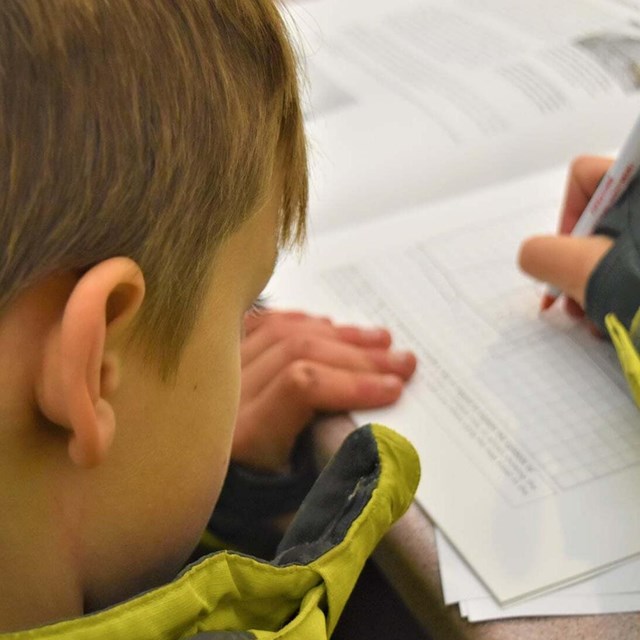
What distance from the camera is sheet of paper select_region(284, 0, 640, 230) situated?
0.83 m

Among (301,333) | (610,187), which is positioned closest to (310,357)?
(301,333)

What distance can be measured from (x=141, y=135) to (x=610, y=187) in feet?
1.34

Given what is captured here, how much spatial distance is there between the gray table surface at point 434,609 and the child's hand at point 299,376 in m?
0.03

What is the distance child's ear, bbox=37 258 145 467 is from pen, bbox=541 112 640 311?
0.40 metres

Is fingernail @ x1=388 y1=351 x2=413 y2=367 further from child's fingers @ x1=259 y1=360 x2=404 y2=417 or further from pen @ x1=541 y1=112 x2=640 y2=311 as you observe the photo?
pen @ x1=541 y1=112 x2=640 y2=311

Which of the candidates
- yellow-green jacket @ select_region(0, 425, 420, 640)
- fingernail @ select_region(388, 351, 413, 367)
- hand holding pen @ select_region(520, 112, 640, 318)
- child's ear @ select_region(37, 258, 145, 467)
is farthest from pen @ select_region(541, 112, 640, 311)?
child's ear @ select_region(37, 258, 145, 467)

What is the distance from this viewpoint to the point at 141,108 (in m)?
0.34

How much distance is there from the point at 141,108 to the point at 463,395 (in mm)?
333

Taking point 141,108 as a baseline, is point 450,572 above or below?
below

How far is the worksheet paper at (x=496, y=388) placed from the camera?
19.7 inches

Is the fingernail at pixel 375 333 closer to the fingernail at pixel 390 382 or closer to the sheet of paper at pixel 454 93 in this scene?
the fingernail at pixel 390 382

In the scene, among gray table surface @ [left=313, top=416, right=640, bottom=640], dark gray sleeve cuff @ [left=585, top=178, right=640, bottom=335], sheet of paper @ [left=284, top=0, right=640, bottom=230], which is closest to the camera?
gray table surface @ [left=313, top=416, right=640, bottom=640]

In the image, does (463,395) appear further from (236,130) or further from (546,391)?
(236,130)

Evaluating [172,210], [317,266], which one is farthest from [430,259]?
[172,210]
